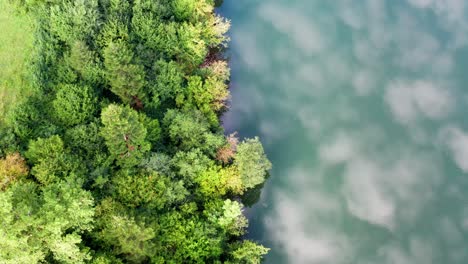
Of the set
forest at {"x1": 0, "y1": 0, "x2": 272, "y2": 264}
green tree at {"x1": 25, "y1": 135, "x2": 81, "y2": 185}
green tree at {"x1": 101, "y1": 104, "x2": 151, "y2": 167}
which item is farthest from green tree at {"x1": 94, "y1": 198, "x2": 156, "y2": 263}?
green tree at {"x1": 101, "y1": 104, "x2": 151, "y2": 167}

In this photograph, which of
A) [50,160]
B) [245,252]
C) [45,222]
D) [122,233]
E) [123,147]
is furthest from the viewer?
[123,147]

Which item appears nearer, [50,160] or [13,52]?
[50,160]

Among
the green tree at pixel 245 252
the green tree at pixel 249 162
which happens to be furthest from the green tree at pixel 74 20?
the green tree at pixel 245 252

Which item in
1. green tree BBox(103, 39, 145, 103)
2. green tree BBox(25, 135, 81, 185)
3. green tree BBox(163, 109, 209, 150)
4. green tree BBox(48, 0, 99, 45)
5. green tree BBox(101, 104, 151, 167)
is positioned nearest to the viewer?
green tree BBox(25, 135, 81, 185)

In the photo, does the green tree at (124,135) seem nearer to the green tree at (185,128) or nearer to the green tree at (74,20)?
the green tree at (185,128)

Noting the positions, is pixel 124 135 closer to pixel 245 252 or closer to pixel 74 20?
pixel 245 252

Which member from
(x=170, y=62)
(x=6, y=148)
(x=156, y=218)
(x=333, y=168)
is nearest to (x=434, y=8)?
(x=333, y=168)

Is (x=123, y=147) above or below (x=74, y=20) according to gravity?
below

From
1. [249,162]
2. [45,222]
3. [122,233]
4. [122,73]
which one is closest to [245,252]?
[249,162]

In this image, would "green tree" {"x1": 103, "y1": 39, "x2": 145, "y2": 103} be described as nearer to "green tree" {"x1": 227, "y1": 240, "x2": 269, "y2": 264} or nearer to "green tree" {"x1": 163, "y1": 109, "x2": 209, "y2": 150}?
"green tree" {"x1": 163, "y1": 109, "x2": 209, "y2": 150}
